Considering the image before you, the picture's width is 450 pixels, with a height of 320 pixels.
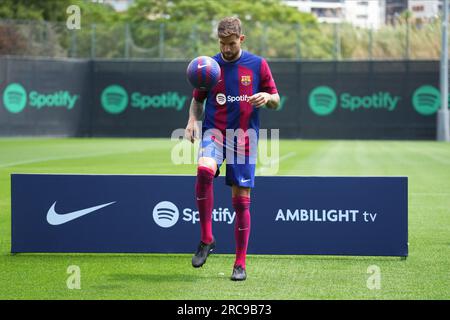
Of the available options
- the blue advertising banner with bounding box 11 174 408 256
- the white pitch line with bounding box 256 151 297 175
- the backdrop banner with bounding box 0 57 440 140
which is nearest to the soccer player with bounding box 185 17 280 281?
the blue advertising banner with bounding box 11 174 408 256

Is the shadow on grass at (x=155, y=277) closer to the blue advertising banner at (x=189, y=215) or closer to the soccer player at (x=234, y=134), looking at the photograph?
the soccer player at (x=234, y=134)

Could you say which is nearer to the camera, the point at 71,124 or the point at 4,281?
the point at 4,281

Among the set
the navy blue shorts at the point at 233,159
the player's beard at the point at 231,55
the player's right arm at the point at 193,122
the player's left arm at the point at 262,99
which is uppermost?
the player's beard at the point at 231,55

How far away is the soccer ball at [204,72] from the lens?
8.46m

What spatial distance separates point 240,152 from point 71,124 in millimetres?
33424

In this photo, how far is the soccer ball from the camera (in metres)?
8.46

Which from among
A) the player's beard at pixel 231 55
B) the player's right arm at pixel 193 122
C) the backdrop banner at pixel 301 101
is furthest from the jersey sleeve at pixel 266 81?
the backdrop banner at pixel 301 101

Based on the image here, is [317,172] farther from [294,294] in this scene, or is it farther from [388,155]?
[294,294]

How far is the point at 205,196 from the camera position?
345 inches

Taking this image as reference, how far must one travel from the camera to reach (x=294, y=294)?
7.92m

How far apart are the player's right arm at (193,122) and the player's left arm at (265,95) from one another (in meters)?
0.57

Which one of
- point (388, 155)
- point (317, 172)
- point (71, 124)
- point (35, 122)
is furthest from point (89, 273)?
point (71, 124)

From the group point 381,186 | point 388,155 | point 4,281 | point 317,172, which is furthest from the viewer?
point 388,155

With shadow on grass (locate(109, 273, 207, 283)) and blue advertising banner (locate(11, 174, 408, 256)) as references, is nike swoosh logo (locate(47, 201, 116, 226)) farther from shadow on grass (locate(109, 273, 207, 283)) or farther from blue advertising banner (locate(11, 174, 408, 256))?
shadow on grass (locate(109, 273, 207, 283))
